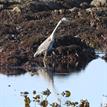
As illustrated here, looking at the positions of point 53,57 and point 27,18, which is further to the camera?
point 27,18

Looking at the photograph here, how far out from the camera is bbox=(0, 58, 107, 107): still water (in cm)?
2248

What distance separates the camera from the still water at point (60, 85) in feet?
73.8

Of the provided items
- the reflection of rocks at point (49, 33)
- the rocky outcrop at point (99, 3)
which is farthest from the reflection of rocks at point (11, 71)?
the rocky outcrop at point (99, 3)

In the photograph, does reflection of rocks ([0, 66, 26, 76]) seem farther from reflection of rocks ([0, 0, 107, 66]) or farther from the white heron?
the white heron

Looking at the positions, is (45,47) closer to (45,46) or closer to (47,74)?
(45,46)

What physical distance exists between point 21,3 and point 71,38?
29.7ft

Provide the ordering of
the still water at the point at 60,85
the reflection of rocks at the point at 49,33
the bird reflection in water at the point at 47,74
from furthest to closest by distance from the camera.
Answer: the reflection of rocks at the point at 49,33, the bird reflection in water at the point at 47,74, the still water at the point at 60,85

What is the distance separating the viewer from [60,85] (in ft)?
82.9

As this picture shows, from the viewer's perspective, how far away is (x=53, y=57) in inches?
1178

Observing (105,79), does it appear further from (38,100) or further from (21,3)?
(21,3)

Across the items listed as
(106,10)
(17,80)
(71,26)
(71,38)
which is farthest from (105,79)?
(106,10)

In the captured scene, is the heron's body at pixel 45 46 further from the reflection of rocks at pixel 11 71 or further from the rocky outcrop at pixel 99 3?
the rocky outcrop at pixel 99 3

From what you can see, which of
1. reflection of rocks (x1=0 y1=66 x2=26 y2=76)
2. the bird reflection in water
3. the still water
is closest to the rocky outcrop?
the still water

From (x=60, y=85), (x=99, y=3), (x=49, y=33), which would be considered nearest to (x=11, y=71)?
(x=60, y=85)
